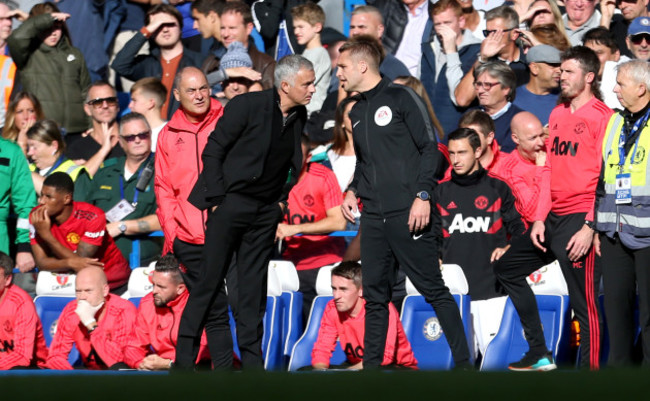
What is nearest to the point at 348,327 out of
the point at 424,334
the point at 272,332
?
the point at 424,334

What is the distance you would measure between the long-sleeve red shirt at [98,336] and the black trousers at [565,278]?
3.10 metres

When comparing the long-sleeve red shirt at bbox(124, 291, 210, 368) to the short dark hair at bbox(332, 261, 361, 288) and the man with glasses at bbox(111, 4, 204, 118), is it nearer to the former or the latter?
the short dark hair at bbox(332, 261, 361, 288)

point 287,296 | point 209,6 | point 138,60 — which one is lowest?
point 287,296

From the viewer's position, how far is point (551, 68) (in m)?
10.6

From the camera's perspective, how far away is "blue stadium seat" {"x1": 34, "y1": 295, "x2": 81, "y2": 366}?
10305 mm

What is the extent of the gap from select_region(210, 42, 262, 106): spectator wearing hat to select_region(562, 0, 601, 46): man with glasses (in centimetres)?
316

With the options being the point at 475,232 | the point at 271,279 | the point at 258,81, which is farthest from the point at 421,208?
the point at 258,81

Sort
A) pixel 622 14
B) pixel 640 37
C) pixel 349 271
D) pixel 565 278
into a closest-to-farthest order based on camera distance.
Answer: pixel 565 278
pixel 349 271
pixel 640 37
pixel 622 14

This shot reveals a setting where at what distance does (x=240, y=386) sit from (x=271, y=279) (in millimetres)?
5635

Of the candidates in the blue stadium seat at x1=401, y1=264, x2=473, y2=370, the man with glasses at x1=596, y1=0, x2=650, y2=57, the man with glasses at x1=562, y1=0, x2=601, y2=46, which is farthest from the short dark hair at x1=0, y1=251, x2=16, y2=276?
the man with glasses at x1=596, y1=0, x2=650, y2=57

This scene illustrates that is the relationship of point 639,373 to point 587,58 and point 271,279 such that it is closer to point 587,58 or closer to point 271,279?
point 587,58

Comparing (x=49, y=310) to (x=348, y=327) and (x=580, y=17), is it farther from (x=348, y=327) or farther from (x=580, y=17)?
(x=580, y=17)

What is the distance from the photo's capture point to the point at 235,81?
11.5m

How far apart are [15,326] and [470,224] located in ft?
12.7
